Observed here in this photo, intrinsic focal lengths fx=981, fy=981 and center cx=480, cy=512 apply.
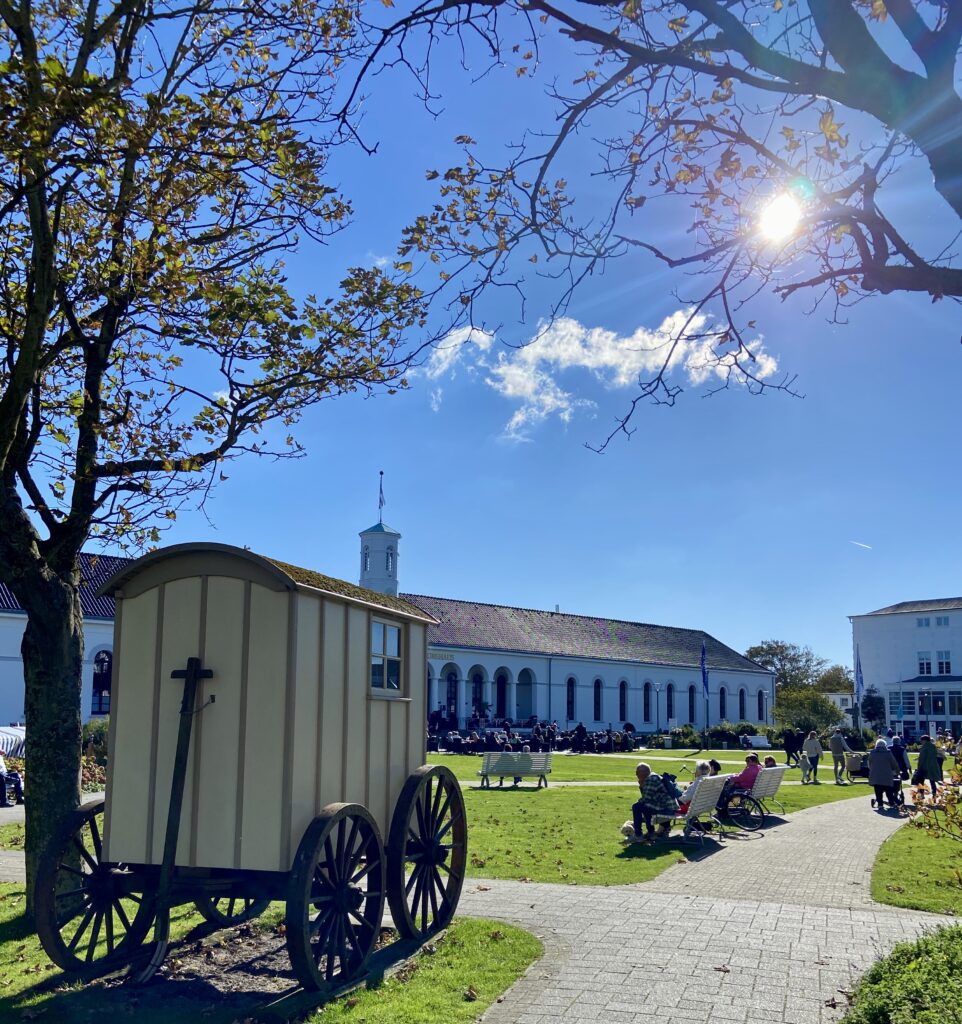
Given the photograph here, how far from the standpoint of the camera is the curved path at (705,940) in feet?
20.2

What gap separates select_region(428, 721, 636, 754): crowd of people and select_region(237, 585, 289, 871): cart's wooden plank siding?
31259mm

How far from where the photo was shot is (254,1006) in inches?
249

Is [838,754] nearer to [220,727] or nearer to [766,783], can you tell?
[766,783]

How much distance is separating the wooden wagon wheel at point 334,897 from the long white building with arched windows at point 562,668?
49773mm

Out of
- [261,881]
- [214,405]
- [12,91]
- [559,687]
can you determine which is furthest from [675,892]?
[559,687]

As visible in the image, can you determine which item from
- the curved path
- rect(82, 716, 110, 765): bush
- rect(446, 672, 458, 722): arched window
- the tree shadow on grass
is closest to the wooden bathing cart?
the tree shadow on grass

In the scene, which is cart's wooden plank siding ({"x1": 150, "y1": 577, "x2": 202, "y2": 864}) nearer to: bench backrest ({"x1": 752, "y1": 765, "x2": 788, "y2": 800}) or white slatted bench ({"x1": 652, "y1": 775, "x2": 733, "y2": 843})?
white slatted bench ({"x1": 652, "y1": 775, "x2": 733, "y2": 843})

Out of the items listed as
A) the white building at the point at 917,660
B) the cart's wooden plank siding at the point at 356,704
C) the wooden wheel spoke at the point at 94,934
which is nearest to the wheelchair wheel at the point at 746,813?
the cart's wooden plank siding at the point at 356,704

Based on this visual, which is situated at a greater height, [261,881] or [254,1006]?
[261,881]

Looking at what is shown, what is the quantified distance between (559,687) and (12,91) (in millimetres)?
61961

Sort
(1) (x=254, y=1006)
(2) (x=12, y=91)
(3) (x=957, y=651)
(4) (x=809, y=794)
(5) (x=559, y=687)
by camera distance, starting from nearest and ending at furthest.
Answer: (1) (x=254, y=1006)
(2) (x=12, y=91)
(4) (x=809, y=794)
(5) (x=559, y=687)
(3) (x=957, y=651)

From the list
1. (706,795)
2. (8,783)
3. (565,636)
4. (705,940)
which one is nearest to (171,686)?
(705,940)

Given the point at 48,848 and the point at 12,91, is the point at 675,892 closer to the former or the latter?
→ the point at 48,848

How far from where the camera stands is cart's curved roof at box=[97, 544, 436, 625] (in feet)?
22.3
